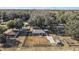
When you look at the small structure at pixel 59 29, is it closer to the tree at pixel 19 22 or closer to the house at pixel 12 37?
the tree at pixel 19 22

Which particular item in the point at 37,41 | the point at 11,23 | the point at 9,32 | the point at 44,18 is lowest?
the point at 37,41

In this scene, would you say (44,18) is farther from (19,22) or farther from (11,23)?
(11,23)

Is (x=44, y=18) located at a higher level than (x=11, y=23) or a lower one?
higher

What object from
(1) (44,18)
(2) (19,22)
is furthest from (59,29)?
(2) (19,22)

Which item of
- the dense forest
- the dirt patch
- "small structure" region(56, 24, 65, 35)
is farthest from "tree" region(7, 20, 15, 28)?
"small structure" region(56, 24, 65, 35)

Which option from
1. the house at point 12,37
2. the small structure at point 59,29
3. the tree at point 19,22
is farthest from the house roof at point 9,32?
the small structure at point 59,29

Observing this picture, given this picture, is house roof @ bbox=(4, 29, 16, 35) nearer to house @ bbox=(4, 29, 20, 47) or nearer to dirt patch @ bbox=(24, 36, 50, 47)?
house @ bbox=(4, 29, 20, 47)
